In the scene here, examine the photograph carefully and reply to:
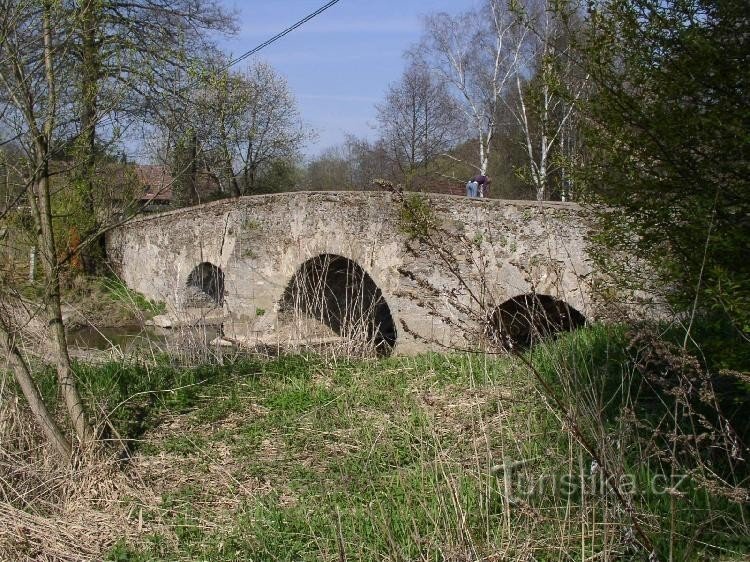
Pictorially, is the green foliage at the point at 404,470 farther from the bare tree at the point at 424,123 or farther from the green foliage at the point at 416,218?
the bare tree at the point at 424,123

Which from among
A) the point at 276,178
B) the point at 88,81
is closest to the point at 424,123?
the point at 276,178

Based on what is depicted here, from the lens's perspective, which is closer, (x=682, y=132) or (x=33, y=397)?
(x=682, y=132)

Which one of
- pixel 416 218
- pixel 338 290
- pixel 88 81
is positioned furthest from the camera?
pixel 338 290

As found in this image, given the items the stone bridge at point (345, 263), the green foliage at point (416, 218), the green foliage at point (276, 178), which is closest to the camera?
the green foliage at point (416, 218)

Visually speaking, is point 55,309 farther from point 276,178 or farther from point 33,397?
point 276,178

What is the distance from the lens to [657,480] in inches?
139

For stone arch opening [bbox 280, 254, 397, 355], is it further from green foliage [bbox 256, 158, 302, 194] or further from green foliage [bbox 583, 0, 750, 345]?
green foliage [bbox 256, 158, 302, 194]

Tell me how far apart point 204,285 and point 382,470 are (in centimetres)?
1354

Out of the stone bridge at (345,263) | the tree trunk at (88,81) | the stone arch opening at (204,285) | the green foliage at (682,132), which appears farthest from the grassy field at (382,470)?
the stone arch opening at (204,285)

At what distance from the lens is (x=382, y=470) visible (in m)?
4.24

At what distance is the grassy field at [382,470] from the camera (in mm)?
2918

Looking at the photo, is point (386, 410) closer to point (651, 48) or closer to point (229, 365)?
point (229, 365)

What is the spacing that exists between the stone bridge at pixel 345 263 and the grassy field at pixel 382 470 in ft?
2.50

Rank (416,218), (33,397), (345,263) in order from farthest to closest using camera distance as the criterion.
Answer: (345,263) → (33,397) → (416,218)
